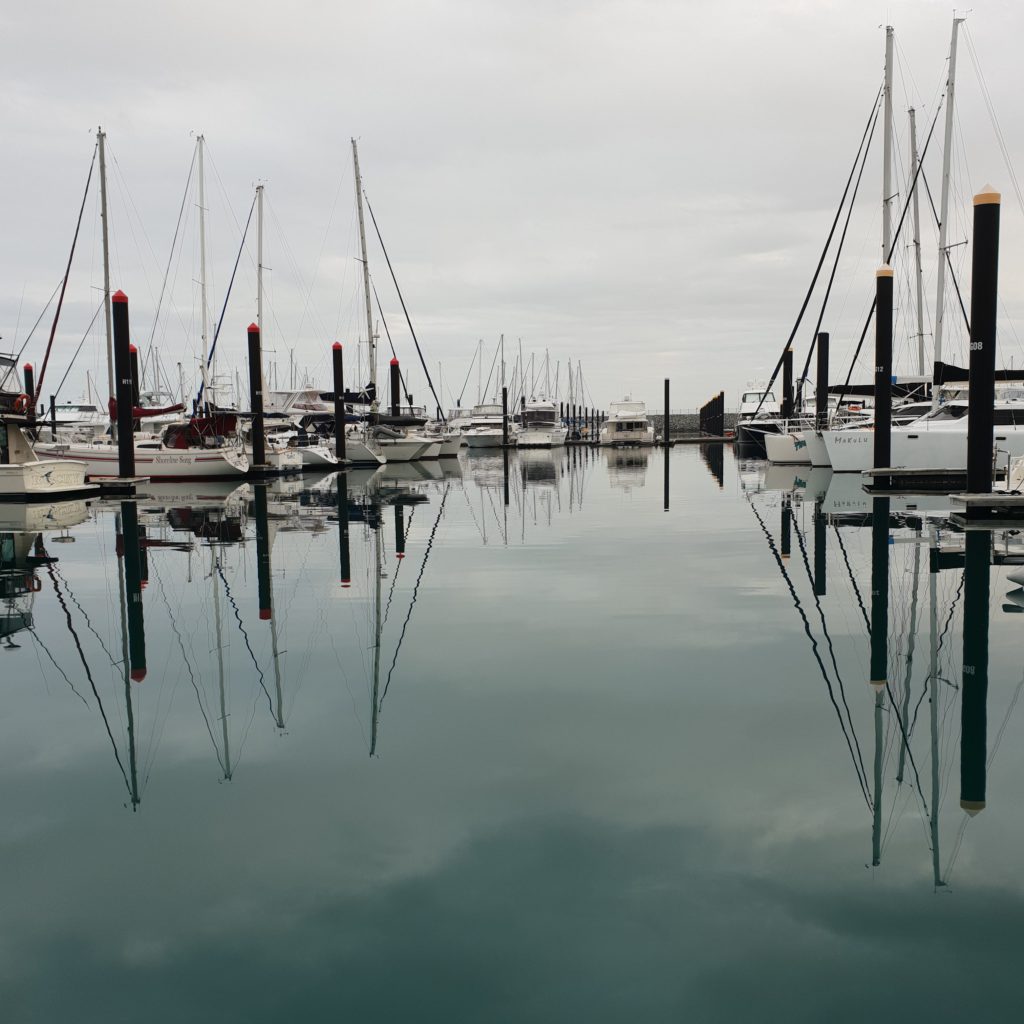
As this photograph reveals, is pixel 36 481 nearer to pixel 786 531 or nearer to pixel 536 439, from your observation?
pixel 786 531

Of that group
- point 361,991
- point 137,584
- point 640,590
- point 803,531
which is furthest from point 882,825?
point 803,531

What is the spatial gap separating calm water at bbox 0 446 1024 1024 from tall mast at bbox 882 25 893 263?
1709 cm

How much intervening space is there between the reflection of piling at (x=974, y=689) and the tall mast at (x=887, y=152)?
1597 centimetres

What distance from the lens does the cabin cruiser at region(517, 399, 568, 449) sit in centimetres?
7594

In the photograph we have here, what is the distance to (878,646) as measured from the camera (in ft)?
27.2

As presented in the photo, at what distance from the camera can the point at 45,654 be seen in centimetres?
853

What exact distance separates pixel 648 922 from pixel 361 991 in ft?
3.68

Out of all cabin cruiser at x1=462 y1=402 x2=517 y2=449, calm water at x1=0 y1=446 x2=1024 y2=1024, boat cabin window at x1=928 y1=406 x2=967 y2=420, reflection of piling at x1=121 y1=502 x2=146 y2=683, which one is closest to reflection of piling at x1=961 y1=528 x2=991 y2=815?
calm water at x1=0 y1=446 x2=1024 y2=1024

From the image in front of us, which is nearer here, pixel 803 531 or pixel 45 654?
pixel 45 654

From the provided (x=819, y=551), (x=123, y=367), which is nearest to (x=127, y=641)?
(x=819, y=551)

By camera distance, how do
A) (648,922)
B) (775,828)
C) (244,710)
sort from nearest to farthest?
(648,922)
(775,828)
(244,710)

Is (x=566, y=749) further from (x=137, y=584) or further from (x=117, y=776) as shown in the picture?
(x=137, y=584)

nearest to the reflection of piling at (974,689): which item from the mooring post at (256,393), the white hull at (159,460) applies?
the mooring post at (256,393)

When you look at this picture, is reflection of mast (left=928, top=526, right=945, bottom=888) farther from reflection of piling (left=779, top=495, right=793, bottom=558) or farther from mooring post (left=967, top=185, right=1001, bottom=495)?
mooring post (left=967, top=185, right=1001, bottom=495)
